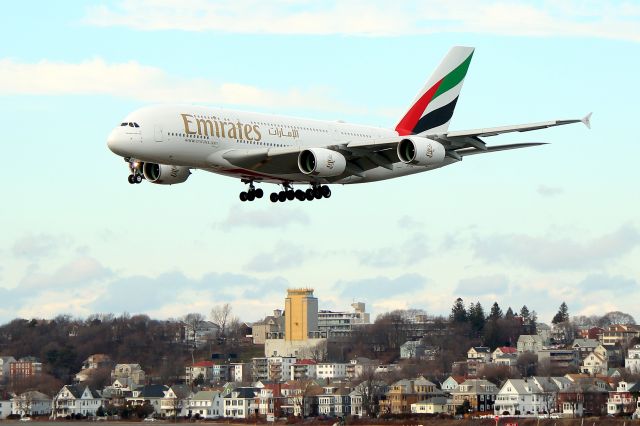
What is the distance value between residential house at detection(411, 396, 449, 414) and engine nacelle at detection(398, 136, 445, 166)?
97.0 metres

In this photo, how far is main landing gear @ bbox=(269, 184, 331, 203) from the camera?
78438mm

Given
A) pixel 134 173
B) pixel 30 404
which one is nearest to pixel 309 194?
pixel 134 173

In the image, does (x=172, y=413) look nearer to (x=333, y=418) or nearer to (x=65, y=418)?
(x=65, y=418)

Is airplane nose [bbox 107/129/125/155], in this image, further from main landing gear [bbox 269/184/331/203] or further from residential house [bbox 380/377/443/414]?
residential house [bbox 380/377/443/414]

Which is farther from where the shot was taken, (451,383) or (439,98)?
(451,383)

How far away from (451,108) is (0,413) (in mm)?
109640

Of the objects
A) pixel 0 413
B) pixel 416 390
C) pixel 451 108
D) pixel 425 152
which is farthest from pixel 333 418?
pixel 425 152

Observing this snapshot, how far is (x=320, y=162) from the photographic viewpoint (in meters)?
73.4

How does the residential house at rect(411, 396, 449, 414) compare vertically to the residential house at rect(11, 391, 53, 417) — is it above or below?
below

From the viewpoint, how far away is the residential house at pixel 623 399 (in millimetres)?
159375

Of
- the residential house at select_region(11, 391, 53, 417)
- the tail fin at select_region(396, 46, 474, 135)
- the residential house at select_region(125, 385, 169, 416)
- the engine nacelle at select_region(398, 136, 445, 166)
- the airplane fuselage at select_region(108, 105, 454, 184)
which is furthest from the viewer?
the residential house at select_region(125, 385, 169, 416)

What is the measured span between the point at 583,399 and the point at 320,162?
104244mm

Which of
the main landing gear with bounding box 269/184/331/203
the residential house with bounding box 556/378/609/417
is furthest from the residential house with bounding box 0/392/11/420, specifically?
the main landing gear with bounding box 269/184/331/203

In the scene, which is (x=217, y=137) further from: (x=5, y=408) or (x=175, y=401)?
(x=5, y=408)
